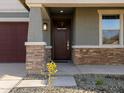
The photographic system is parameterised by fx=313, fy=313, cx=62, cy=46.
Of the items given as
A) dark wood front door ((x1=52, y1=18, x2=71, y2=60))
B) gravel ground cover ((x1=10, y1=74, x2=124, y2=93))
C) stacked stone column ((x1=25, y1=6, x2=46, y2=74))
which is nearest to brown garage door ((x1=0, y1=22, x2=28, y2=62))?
dark wood front door ((x1=52, y1=18, x2=71, y2=60))

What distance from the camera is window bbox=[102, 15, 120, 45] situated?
54.2 feet

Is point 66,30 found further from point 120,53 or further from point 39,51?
point 39,51

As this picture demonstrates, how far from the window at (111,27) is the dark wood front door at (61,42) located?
4738 mm

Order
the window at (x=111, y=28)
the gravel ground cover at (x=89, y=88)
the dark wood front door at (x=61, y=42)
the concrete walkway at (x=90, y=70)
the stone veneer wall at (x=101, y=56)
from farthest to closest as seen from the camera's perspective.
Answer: the dark wood front door at (x=61, y=42) < the window at (x=111, y=28) < the stone veneer wall at (x=101, y=56) < the concrete walkway at (x=90, y=70) < the gravel ground cover at (x=89, y=88)

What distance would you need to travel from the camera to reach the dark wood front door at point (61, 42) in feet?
68.8

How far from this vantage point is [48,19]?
19.0m

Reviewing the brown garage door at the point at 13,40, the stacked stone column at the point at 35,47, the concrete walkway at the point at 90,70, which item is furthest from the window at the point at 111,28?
the brown garage door at the point at 13,40

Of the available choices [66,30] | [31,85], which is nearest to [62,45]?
[66,30]

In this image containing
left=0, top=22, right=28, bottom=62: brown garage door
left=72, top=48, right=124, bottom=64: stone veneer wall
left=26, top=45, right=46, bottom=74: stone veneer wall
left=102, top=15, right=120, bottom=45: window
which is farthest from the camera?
left=0, top=22, right=28, bottom=62: brown garage door

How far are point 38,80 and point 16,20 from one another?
9012 mm

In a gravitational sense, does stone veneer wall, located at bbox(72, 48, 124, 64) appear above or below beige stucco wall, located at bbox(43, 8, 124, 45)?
below

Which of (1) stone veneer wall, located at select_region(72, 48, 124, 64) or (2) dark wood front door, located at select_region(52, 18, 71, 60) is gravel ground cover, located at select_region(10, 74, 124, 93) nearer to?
(1) stone veneer wall, located at select_region(72, 48, 124, 64)

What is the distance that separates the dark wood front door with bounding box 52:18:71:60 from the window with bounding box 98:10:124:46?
4.74 metres

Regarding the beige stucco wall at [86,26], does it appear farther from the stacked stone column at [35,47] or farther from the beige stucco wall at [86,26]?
the stacked stone column at [35,47]
